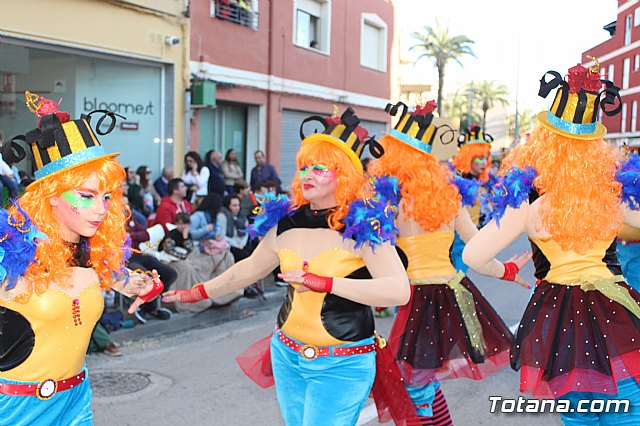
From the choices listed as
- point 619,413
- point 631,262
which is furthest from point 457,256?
point 619,413

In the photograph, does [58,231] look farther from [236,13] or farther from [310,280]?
[236,13]

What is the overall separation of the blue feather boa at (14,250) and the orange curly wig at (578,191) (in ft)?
7.32

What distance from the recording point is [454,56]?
43.7 metres

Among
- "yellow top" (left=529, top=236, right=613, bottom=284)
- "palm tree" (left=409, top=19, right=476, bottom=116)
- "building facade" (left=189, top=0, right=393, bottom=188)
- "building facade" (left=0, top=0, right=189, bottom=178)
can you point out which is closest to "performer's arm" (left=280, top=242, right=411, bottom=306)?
"yellow top" (left=529, top=236, right=613, bottom=284)

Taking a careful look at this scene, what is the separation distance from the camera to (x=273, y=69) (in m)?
16.9

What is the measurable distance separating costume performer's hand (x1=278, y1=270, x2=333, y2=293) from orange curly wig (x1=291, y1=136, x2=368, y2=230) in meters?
0.37

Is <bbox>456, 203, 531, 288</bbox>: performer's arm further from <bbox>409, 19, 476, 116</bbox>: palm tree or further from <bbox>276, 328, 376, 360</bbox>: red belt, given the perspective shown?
<bbox>409, 19, 476, 116</bbox>: palm tree

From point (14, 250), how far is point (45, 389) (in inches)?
21.0

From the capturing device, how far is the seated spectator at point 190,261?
8766 mm

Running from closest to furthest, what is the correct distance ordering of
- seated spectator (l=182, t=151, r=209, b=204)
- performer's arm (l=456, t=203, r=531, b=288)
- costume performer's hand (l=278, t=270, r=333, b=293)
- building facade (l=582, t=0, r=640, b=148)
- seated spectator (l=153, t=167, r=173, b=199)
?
costume performer's hand (l=278, t=270, r=333, b=293), performer's arm (l=456, t=203, r=531, b=288), seated spectator (l=153, t=167, r=173, b=199), seated spectator (l=182, t=151, r=209, b=204), building facade (l=582, t=0, r=640, b=148)

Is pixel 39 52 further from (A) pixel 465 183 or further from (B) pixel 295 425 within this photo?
(B) pixel 295 425

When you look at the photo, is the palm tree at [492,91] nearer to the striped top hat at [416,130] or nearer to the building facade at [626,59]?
the building facade at [626,59]

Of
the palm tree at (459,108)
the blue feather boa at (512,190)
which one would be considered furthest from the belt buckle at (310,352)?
the palm tree at (459,108)

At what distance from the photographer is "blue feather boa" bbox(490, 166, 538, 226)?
140 inches
